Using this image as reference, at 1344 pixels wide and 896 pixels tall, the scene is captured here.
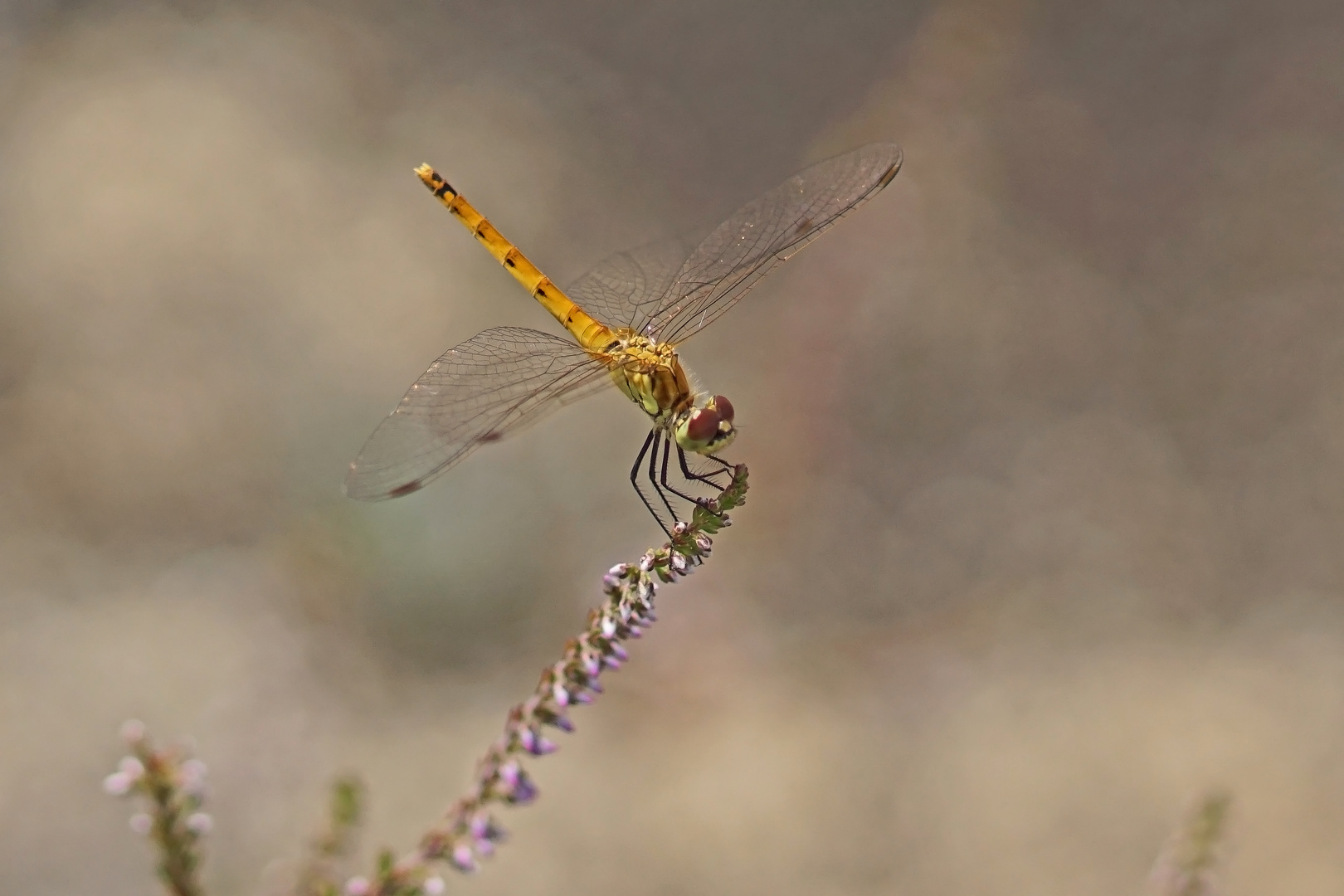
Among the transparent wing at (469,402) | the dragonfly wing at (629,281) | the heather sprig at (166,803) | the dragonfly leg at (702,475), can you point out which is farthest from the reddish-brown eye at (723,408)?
the heather sprig at (166,803)

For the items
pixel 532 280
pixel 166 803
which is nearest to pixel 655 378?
pixel 532 280

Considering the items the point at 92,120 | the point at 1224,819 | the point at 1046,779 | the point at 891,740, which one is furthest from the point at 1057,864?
the point at 92,120

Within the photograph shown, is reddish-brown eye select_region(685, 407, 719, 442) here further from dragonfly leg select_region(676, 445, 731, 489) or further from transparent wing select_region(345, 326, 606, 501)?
transparent wing select_region(345, 326, 606, 501)

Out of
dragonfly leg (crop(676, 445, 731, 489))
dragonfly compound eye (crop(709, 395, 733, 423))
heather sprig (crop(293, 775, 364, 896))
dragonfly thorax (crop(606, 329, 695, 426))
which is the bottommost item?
heather sprig (crop(293, 775, 364, 896))

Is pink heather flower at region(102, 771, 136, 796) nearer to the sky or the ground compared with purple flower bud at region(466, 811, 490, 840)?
nearer to the ground

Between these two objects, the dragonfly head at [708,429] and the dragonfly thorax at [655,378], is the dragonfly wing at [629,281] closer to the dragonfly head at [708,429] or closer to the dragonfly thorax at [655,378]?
the dragonfly thorax at [655,378]

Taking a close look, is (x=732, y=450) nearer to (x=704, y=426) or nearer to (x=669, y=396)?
(x=669, y=396)

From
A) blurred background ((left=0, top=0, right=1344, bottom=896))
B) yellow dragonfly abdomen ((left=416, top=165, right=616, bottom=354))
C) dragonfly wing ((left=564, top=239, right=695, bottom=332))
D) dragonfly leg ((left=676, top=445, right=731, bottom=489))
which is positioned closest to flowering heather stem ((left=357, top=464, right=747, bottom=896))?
dragonfly leg ((left=676, top=445, right=731, bottom=489))
